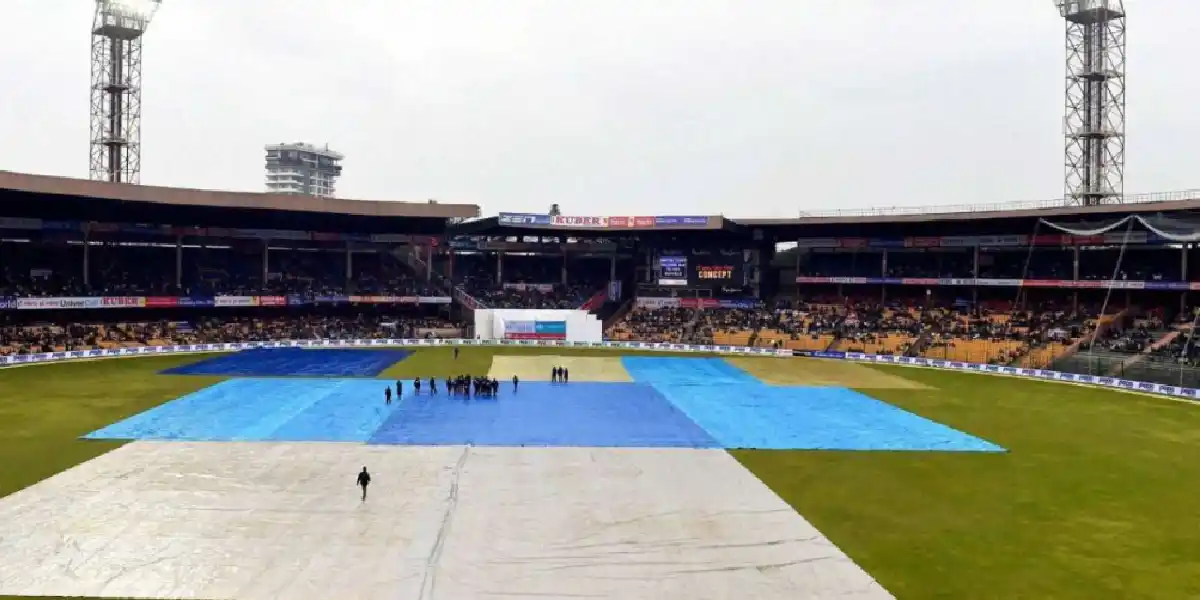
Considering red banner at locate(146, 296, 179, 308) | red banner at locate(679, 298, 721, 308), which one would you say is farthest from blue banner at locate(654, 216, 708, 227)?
red banner at locate(146, 296, 179, 308)

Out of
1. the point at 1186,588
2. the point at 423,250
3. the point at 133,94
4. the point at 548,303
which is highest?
the point at 133,94

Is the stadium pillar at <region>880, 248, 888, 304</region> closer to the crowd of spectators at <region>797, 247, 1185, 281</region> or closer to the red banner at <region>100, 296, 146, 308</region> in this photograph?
the crowd of spectators at <region>797, 247, 1185, 281</region>

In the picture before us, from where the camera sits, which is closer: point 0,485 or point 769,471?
point 0,485

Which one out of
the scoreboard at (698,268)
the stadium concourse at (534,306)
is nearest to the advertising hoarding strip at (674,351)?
the stadium concourse at (534,306)

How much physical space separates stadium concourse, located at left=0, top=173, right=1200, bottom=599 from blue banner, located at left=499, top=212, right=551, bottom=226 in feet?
1.11

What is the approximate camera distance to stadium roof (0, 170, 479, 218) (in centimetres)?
5438

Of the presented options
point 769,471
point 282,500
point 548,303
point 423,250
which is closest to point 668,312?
point 548,303

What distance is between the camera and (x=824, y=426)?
34.2m

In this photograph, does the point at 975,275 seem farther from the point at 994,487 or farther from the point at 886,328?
the point at 994,487

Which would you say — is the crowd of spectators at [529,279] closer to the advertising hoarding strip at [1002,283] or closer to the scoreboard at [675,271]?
the scoreboard at [675,271]

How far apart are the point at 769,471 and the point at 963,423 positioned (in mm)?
15198

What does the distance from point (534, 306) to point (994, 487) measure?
62403 millimetres

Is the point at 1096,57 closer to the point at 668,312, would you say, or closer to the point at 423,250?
the point at 668,312

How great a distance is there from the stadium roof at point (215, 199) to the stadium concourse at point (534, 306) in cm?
20
